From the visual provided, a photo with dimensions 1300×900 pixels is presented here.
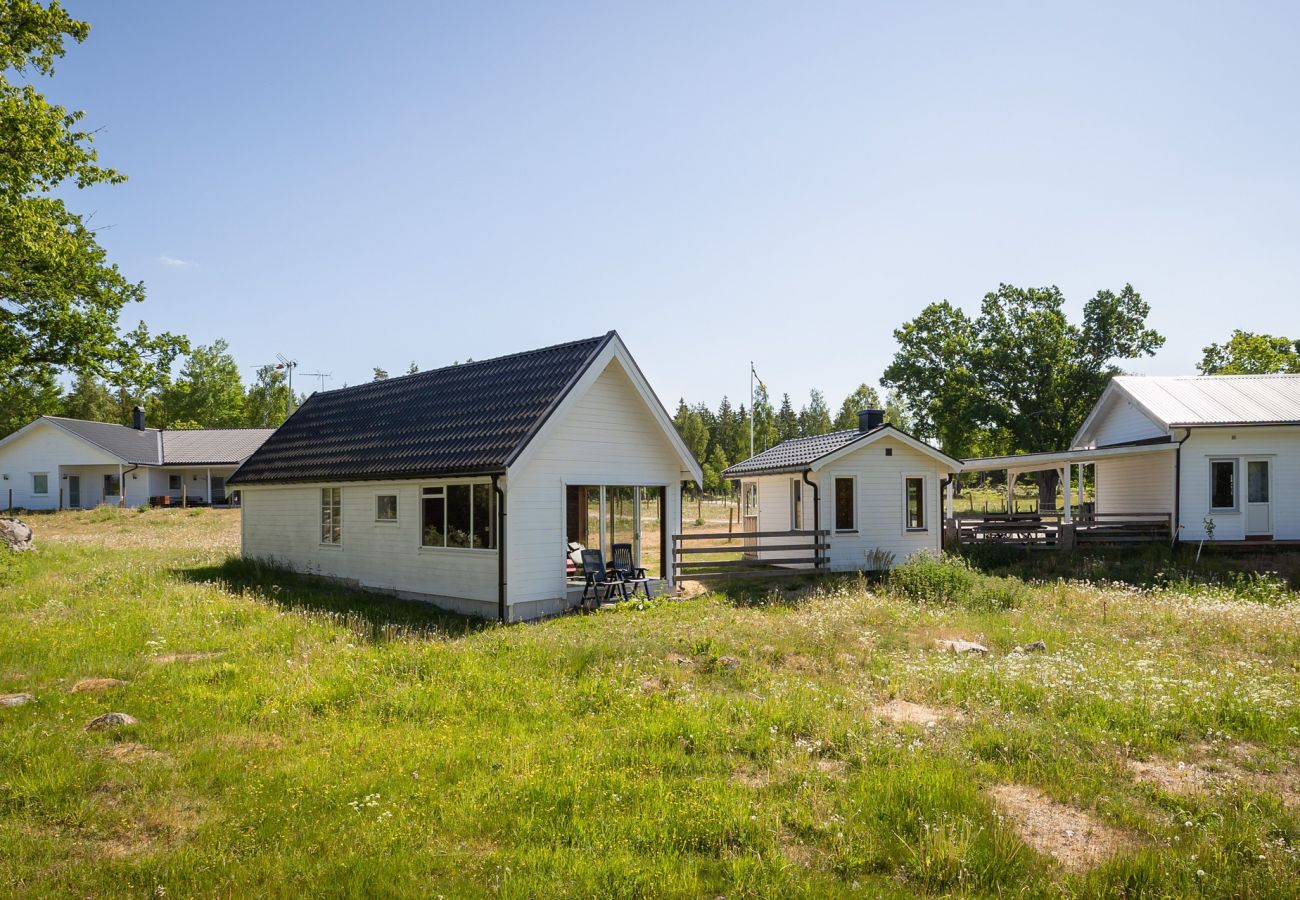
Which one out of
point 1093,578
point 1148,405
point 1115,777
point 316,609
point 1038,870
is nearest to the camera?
point 1038,870

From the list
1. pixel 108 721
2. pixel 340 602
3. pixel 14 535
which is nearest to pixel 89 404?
pixel 14 535

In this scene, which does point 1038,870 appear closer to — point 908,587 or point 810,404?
point 908,587

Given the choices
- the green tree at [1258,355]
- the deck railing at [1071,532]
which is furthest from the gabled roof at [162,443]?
the green tree at [1258,355]

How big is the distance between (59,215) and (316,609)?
1176cm

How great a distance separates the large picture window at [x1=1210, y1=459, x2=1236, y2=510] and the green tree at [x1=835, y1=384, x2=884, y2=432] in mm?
51719

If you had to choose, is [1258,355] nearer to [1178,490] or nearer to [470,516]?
[1178,490]

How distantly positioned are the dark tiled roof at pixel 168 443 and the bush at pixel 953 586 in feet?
143

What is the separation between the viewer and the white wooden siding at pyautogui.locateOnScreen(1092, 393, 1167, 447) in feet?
87.7

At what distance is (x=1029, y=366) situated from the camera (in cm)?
4131

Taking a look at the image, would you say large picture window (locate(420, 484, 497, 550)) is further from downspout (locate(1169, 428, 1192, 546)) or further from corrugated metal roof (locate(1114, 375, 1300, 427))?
downspout (locate(1169, 428, 1192, 546))

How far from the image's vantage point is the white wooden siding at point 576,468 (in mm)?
15148

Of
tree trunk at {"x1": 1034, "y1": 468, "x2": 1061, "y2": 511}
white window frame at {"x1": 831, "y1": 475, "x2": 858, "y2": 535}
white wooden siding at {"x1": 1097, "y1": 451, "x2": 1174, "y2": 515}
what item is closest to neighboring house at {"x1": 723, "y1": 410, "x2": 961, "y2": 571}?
white window frame at {"x1": 831, "y1": 475, "x2": 858, "y2": 535}

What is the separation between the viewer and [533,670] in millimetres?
10461

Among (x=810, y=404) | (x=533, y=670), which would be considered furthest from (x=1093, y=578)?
(x=810, y=404)
